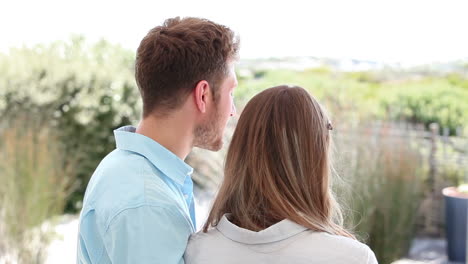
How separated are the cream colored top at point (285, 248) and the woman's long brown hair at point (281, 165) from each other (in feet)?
0.13

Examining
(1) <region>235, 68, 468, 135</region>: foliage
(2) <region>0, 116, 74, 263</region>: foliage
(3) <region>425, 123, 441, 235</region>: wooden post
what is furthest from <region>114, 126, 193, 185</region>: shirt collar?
(1) <region>235, 68, 468, 135</region>: foliage

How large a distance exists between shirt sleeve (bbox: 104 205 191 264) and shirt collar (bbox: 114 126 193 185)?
121 millimetres

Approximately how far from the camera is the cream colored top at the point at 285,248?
0.98 m

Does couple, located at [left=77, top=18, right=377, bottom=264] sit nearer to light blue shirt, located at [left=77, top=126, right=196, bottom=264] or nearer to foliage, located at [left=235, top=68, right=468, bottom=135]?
light blue shirt, located at [left=77, top=126, right=196, bottom=264]

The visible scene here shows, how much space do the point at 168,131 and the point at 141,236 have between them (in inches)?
9.4

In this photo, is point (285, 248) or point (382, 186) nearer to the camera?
point (285, 248)

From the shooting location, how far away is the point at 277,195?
1.05 meters

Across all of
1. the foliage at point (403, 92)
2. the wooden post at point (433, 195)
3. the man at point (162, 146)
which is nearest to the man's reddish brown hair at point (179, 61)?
the man at point (162, 146)

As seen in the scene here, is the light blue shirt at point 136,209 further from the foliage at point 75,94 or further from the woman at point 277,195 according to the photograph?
the foliage at point 75,94

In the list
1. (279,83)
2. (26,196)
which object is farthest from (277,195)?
(279,83)

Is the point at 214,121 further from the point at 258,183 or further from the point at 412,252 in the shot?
the point at 412,252

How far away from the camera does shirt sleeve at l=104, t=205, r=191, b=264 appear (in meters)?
1.00

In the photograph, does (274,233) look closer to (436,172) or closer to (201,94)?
(201,94)

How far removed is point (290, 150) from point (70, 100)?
4.35 metres
